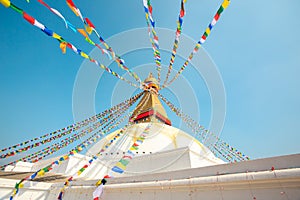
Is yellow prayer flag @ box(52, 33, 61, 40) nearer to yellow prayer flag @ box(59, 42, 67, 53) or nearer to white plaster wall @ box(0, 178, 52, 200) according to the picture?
yellow prayer flag @ box(59, 42, 67, 53)

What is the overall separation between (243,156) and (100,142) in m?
8.27

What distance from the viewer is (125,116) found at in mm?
9750

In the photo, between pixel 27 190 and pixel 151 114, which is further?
pixel 151 114

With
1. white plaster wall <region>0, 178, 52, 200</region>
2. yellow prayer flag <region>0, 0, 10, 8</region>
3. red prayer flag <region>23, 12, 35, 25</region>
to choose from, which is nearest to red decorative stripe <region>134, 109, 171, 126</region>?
white plaster wall <region>0, 178, 52, 200</region>

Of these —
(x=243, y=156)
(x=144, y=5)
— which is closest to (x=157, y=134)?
(x=243, y=156)

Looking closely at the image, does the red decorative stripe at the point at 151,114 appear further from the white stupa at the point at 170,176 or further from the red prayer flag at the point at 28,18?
the red prayer flag at the point at 28,18

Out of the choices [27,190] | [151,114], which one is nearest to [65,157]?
[27,190]

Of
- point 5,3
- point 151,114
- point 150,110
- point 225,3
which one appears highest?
point 150,110

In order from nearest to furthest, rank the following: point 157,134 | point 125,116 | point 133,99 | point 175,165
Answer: point 175,165 < point 157,134 < point 125,116 < point 133,99

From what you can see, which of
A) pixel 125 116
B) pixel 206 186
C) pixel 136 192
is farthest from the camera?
pixel 125 116

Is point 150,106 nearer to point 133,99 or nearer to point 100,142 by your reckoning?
point 133,99

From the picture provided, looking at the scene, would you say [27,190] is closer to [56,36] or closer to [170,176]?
[170,176]

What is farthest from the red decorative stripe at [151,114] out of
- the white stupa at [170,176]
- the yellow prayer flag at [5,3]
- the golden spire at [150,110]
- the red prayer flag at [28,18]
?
the yellow prayer flag at [5,3]

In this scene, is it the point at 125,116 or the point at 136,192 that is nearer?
the point at 136,192
